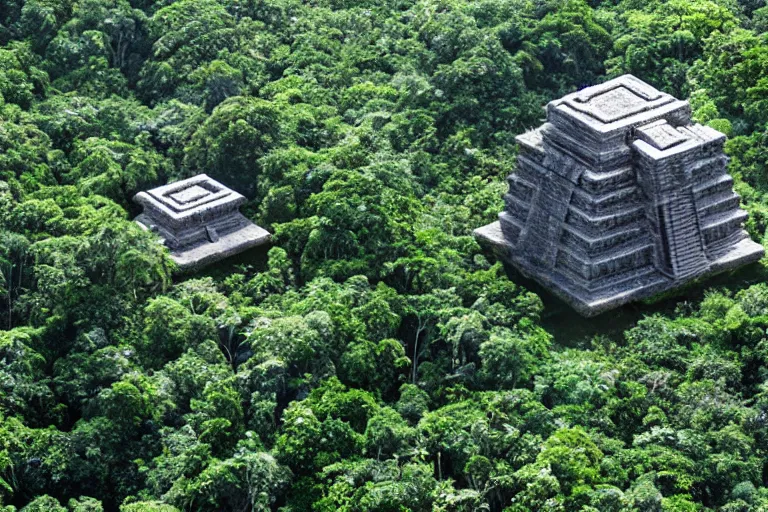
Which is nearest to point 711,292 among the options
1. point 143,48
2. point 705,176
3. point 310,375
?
point 705,176

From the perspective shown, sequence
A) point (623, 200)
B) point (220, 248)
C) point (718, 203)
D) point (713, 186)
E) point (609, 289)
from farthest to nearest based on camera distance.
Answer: point (220, 248)
point (718, 203)
point (713, 186)
point (609, 289)
point (623, 200)

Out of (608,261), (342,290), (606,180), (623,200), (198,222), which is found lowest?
(608,261)

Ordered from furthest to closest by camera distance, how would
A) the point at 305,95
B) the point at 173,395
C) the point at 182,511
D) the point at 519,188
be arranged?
1. the point at 305,95
2. the point at 519,188
3. the point at 173,395
4. the point at 182,511

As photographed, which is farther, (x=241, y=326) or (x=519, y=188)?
(x=519, y=188)

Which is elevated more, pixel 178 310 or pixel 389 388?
pixel 178 310

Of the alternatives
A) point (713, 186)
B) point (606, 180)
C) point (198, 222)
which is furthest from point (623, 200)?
point (198, 222)

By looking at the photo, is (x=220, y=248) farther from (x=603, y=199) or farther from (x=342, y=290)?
(x=603, y=199)

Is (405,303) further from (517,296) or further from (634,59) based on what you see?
(634,59)

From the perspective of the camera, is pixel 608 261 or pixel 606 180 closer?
pixel 606 180
